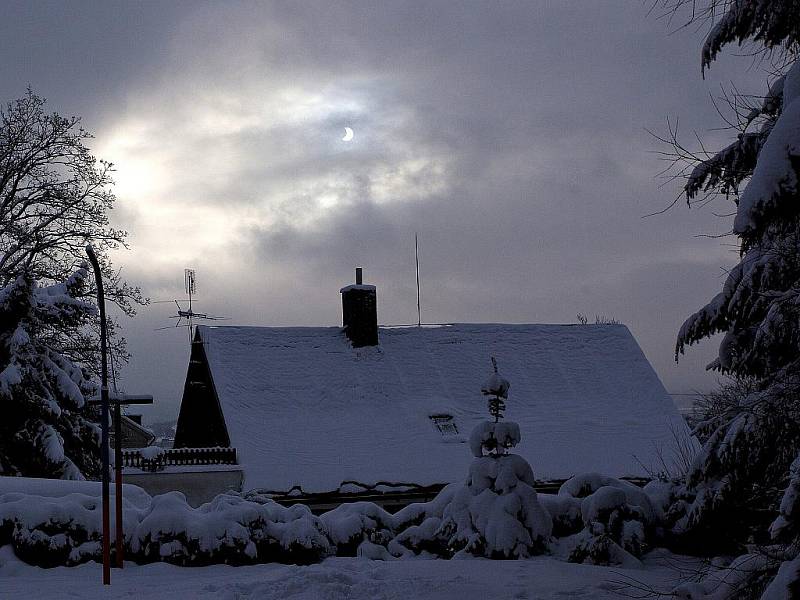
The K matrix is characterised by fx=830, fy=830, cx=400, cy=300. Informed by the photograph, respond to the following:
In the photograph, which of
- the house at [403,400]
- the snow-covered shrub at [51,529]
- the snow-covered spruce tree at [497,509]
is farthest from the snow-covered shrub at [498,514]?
the house at [403,400]

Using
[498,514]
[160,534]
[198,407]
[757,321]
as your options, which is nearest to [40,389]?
[160,534]

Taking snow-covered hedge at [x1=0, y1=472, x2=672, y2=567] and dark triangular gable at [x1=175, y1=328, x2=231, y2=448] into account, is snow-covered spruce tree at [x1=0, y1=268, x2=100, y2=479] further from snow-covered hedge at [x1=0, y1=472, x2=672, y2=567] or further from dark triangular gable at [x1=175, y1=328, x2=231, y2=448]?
dark triangular gable at [x1=175, y1=328, x2=231, y2=448]

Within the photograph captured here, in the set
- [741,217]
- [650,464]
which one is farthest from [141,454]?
[741,217]

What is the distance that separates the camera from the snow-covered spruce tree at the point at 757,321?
17.9ft

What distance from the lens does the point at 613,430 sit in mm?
22438

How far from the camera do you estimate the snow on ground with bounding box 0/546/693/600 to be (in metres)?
9.16

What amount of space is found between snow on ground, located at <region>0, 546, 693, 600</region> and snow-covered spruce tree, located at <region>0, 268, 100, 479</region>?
6.31 m

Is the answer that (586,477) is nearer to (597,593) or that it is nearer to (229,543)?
(597,593)

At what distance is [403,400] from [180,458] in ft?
20.8

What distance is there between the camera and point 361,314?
2502 centimetres

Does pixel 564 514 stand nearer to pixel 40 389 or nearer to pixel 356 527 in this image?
pixel 356 527

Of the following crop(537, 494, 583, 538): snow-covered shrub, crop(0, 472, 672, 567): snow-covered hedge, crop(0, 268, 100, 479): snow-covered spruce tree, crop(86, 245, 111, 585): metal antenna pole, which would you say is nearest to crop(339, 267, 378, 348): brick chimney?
crop(0, 268, 100, 479): snow-covered spruce tree

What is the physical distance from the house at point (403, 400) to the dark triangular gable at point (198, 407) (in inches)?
2.2

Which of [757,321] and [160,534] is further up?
[757,321]
